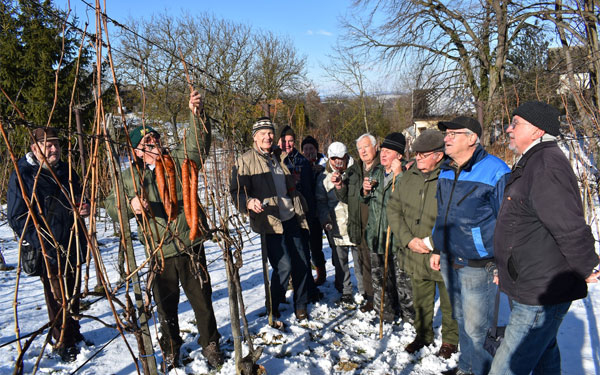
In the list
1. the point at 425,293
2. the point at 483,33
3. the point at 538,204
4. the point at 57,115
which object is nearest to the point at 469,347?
the point at 425,293

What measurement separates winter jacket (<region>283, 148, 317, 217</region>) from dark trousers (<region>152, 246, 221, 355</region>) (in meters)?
1.76

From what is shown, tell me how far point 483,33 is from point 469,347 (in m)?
12.5

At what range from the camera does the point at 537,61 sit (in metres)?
10.7

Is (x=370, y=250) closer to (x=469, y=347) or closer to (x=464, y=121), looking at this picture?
(x=469, y=347)

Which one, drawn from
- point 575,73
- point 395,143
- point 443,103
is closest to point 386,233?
point 395,143

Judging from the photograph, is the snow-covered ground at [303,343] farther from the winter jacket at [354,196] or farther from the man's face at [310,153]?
the man's face at [310,153]

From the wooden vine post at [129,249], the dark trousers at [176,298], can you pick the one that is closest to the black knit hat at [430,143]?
the dark trousers at [176,298]

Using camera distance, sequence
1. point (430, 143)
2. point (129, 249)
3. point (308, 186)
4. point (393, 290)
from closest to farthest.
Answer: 1. point (129, 249)
2. point (430, 143)
3. point (393, 290)
4. point (308, 186)

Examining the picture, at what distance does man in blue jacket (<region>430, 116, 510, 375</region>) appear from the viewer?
222cm

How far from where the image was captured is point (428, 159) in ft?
9.21

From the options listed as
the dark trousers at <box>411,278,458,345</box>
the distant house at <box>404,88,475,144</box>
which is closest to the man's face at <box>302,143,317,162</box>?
the dark trousers at <box>411,278,458,345</box>

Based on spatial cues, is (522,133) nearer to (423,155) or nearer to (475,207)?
(475,207)

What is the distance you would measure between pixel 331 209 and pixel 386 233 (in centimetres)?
87

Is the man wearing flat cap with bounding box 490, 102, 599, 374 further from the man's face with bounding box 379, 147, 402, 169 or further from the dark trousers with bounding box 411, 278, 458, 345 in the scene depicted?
the man's face with bounding box 379, 147, 402, 169
